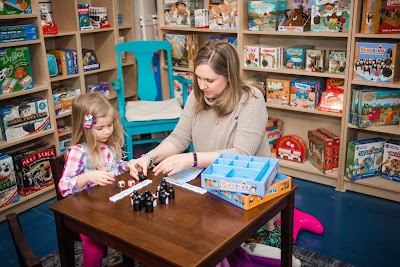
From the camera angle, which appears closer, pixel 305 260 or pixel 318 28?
pixel 305 260

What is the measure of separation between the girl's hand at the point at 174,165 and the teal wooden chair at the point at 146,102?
1.63 m

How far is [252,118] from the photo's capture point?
2143mm

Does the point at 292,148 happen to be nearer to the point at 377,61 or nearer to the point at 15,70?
the point at 377,61

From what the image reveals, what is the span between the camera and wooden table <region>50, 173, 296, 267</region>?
4.49 feet

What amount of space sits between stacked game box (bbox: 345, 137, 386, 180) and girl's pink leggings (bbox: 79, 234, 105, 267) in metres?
2.08

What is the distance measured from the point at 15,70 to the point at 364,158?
8.53 ft

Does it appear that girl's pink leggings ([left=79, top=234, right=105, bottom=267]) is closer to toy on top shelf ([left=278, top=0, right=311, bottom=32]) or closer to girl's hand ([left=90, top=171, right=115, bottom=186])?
girl's hand ([left=90, top=171, right=115, bottom=186])

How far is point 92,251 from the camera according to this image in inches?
76.0

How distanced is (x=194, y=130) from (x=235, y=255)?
671 mm

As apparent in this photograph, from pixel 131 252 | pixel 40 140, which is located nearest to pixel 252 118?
pixel 131 252

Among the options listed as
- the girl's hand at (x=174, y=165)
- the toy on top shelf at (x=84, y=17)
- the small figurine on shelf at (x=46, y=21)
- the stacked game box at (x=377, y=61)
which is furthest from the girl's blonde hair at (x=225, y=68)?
the toy on top shelf at (x=84, y=17)

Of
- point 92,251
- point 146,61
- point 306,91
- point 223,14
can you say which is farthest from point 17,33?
point 306,91

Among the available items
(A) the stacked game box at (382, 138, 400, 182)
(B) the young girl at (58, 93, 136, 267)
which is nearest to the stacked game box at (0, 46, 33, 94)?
(B) the young girl at (58, 93, 136, 267)

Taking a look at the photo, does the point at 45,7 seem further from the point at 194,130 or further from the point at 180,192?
the point at 180,192
